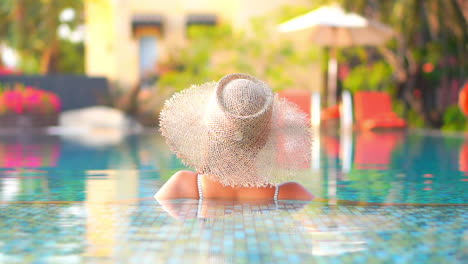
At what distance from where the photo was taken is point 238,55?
2670cm

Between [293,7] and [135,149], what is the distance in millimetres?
13249

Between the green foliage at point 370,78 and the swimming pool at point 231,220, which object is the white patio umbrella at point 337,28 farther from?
the swimming pool at point 231,220

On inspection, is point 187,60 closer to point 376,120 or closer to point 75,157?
point 376,120

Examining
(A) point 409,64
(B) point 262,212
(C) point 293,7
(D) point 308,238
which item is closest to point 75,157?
(B) point 262,212

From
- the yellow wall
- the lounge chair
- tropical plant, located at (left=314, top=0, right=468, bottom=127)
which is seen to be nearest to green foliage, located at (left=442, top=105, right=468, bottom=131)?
tropical plant, located at (left=314, top=0, right=468, bottom=127)

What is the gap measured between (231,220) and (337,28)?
57.9ft

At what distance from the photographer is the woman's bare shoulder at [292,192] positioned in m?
6.39

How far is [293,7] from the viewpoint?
26.9 m

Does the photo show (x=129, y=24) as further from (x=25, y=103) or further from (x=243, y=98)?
(x=243, y=98)

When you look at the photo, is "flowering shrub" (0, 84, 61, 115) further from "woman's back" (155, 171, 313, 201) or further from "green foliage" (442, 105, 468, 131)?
"woman's back" (155, 171, 313, 201)

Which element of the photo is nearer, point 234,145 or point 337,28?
point 234,145

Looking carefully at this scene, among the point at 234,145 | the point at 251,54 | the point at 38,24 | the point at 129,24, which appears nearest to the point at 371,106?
the point at 251,54

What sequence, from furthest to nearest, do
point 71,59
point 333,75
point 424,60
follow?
point 71,59 < point 333,75 < point 424,60

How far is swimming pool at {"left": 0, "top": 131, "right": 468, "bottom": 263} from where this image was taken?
455 centimetres
